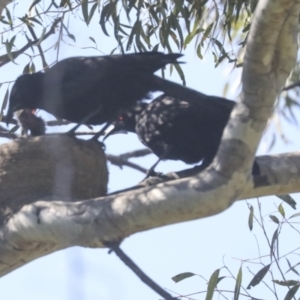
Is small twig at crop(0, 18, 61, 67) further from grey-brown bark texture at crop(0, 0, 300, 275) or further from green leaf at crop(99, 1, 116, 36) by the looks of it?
grey-brown bark texture at crop(0, 0, 300, 275)

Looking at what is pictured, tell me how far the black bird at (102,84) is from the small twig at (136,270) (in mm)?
1499

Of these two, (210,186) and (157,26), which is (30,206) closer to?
(210,186)

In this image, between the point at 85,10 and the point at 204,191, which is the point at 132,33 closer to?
the point at 85,10

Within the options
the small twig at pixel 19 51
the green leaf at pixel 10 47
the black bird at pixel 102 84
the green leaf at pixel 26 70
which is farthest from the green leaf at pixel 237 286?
the green leaf at pixel 26 70

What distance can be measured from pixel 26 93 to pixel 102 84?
0.60m

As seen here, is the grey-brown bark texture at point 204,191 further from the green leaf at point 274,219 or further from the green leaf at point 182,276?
the green leaf at point 274,219

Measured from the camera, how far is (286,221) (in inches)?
166

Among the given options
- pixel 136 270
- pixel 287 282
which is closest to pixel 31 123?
pixel 287 282

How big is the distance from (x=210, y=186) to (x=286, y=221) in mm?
1565

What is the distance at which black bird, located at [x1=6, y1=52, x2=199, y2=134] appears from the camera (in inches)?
177

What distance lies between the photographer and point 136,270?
9.25ft

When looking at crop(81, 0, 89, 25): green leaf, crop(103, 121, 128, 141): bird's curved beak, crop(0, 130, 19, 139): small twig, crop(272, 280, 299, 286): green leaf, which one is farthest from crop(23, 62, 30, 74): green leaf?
crop(272, 280, 299, 286): green leaf

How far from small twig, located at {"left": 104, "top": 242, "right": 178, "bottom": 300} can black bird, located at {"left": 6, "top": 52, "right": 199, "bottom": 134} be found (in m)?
1.50

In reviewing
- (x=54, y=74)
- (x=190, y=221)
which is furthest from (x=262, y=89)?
(x=54, y=74)
